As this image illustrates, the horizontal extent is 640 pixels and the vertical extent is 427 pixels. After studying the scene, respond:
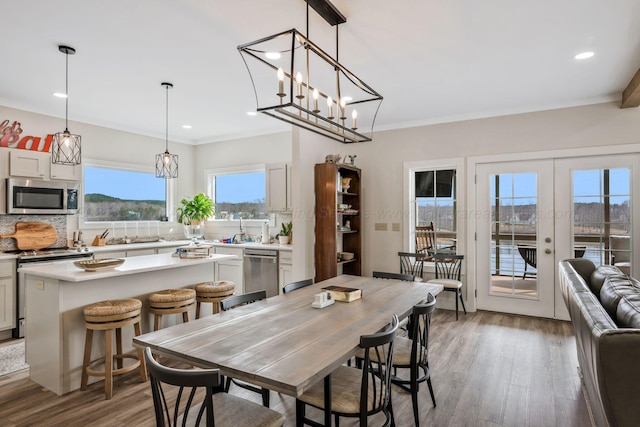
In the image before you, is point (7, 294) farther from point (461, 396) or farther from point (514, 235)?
point (514, 235)

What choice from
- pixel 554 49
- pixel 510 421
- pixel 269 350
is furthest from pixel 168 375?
pixel 554 49

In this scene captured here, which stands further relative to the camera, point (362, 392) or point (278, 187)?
point (278, 187)

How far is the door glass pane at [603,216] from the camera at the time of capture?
4.23m

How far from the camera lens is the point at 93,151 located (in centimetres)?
545

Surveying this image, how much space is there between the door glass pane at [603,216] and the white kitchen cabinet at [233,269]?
14.8ft

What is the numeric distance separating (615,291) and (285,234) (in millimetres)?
4131

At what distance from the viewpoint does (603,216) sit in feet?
14.2

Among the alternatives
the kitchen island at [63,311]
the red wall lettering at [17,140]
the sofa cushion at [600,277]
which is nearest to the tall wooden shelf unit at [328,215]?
the kitchen island at [63,311]

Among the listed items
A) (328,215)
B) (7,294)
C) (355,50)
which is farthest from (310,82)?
(7,294)

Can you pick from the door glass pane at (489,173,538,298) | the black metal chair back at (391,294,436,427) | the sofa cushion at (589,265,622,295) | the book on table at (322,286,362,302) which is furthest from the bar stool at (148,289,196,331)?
the door glass pane at (489,173,538,298)

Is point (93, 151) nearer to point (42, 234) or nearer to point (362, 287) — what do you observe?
point (42, 234)

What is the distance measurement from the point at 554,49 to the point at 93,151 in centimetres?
588

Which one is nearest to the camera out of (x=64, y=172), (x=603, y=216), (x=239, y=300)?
(x=239, y=300)

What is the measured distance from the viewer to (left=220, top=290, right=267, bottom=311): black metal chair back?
7.79 ft
